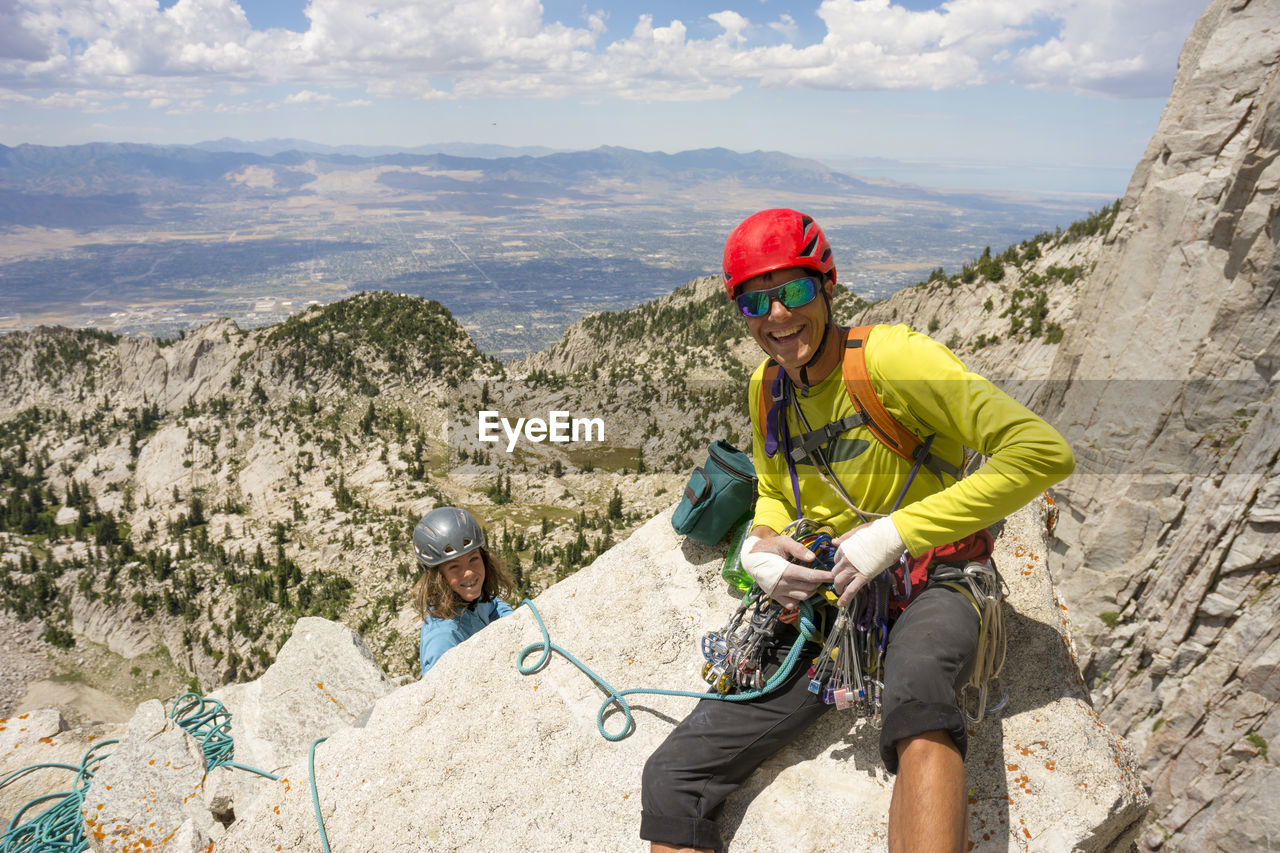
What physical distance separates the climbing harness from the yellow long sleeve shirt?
5225 mm

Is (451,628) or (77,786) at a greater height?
(451,628)

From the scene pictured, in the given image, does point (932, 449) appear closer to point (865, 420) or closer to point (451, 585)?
point (865, 420)

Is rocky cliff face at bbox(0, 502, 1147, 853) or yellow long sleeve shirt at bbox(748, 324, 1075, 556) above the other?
yellow long sleeve shirt at bbox(748, 324, 1075, 556)

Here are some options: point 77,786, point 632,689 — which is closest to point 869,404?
point 632,689

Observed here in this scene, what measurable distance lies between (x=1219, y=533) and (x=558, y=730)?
15.1 meters

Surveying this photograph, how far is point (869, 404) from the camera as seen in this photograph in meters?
4.09

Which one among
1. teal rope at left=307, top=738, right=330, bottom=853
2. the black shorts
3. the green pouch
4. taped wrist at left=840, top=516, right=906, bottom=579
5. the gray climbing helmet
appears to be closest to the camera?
the black shorts

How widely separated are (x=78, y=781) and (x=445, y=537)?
5.77 m

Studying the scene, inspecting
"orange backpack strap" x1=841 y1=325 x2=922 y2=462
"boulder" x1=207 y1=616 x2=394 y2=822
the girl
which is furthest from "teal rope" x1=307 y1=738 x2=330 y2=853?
"orange backpack strap" x1=841 y1=325 x2=922 y2=462

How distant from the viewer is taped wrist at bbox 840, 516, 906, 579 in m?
3.78

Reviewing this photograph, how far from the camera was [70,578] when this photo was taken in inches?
2450

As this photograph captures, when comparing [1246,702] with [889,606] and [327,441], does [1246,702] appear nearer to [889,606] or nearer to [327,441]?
[889,606]

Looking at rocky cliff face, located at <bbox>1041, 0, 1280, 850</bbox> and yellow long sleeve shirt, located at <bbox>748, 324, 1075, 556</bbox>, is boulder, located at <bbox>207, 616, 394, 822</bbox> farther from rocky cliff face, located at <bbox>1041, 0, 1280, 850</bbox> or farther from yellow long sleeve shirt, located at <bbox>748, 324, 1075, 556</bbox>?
rocky cliff face, located at <bbox>1041, 0, 1280, 850</bbox>

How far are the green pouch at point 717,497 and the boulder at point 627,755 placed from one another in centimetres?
41
